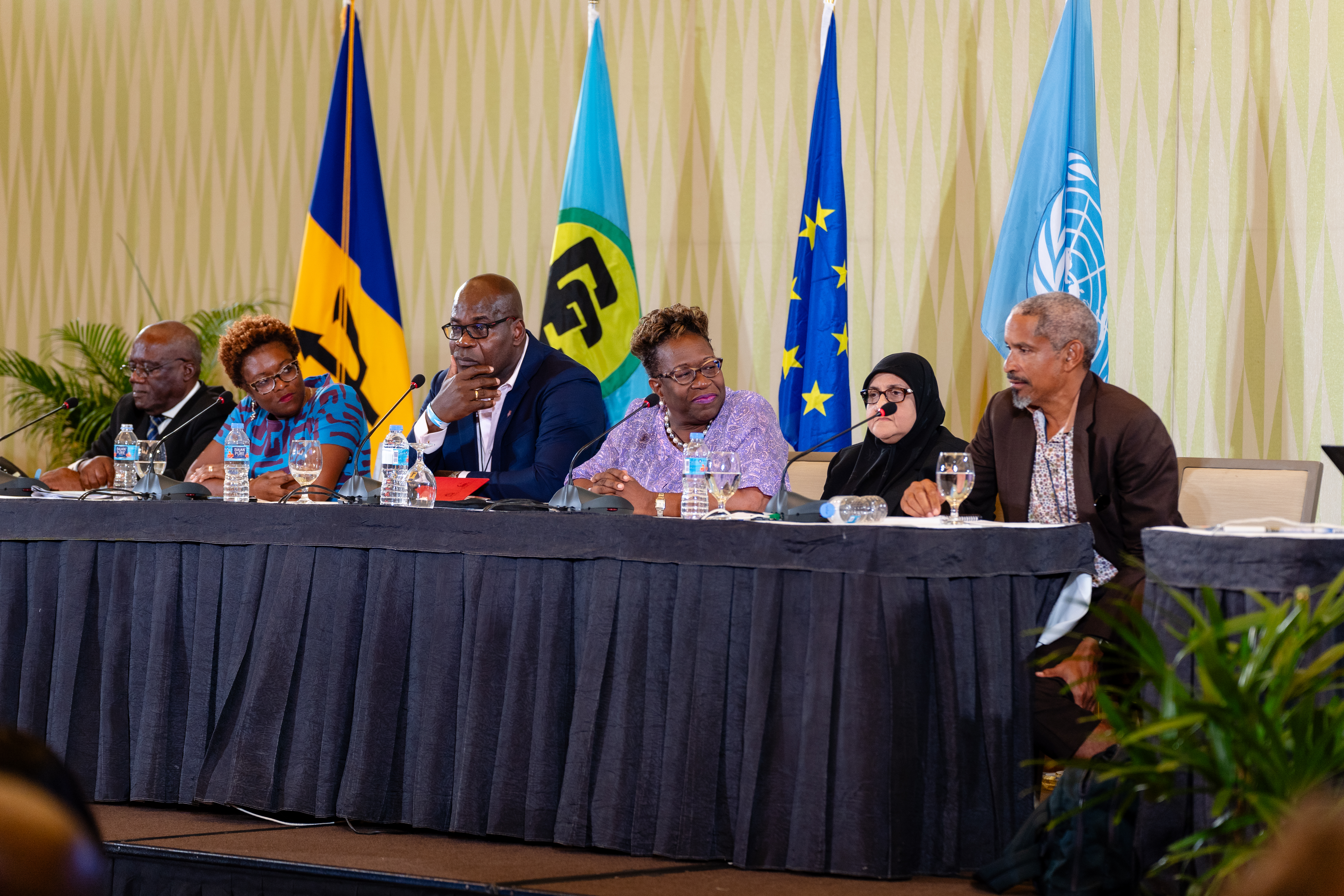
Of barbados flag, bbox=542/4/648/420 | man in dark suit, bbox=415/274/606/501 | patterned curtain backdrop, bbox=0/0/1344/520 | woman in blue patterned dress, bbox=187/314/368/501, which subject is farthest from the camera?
barbados flag, bbox=542/4/648/420

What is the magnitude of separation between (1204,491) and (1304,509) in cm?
23

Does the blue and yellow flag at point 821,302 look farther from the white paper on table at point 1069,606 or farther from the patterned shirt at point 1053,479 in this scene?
the white paper on table at point 1069,606

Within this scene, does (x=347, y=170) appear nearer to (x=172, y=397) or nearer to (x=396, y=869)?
(x=172, y=397)

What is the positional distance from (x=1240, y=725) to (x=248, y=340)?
8.80 ft

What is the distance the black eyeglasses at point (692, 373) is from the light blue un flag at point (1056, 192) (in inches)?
53.6

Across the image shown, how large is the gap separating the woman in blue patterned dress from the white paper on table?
1.80m

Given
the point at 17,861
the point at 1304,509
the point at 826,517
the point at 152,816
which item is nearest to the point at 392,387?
the point at 152,816

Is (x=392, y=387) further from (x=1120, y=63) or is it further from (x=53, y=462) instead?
(x=1120, y=63)

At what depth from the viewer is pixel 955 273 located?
15.1ft

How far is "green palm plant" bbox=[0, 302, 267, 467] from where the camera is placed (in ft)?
16.7

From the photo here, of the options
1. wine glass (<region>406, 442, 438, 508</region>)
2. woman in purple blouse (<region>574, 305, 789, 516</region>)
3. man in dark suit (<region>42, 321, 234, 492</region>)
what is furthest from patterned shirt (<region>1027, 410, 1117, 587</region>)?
man in dark suit (<region>42, 321, 234, 492</region>)

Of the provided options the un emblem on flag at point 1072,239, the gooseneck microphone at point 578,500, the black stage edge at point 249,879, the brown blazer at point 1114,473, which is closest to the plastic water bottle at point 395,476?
the gooseneck microphone at point 578,500

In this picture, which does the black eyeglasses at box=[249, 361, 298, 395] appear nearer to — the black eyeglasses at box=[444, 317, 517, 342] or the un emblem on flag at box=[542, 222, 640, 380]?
the black eyeglasses at box=[444, 317, 517, 342]

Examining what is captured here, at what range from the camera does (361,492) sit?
2574 mm
